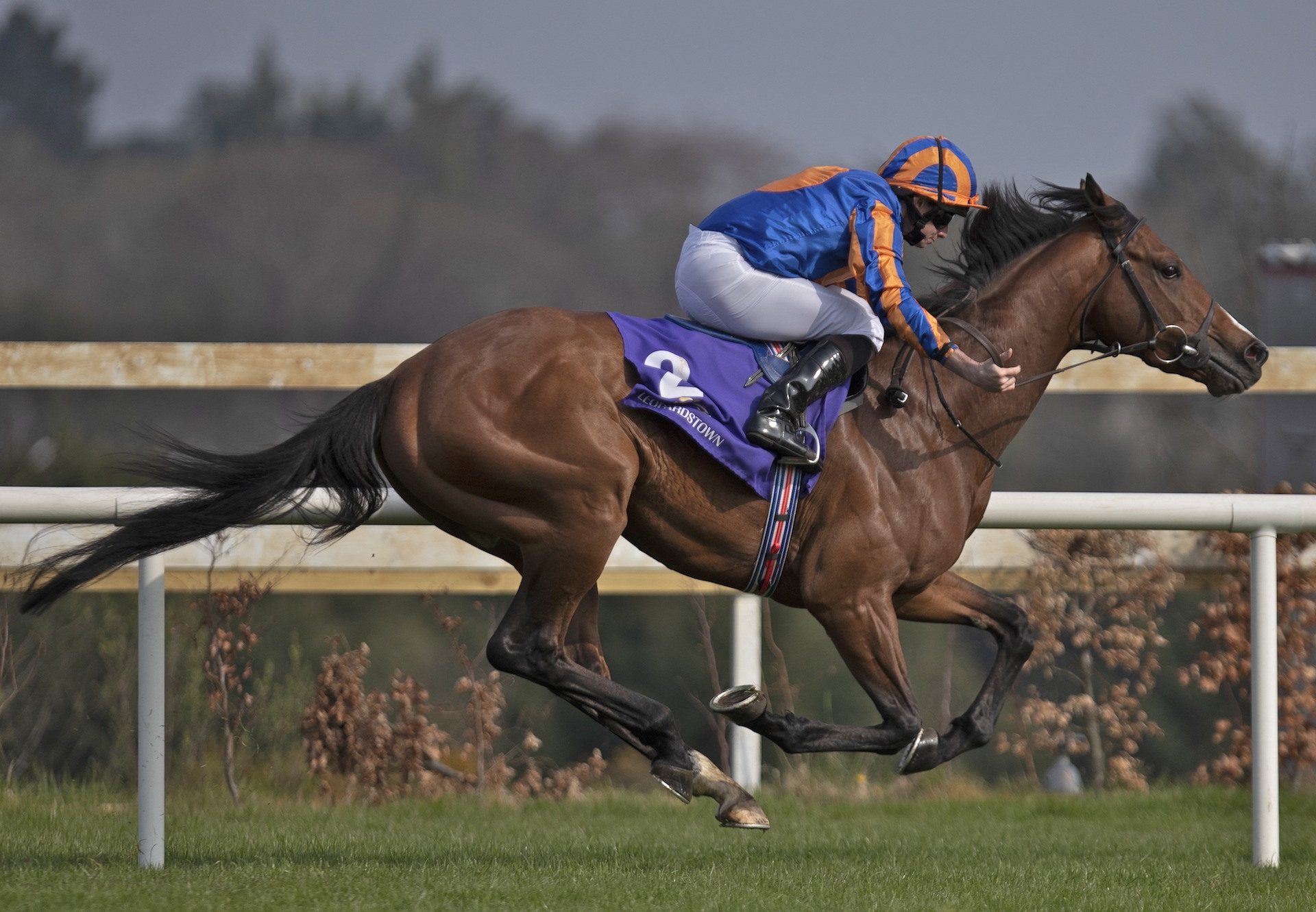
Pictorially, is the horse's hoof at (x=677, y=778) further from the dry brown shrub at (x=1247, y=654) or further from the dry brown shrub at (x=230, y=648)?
the dry brown shrub at (x=1247, y=654)

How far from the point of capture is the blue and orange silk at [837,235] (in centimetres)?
368

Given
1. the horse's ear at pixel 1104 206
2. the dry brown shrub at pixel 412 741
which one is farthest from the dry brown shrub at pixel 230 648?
the horse's ear at pixel 1104 206

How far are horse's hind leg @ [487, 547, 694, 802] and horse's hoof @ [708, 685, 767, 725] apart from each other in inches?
5.1

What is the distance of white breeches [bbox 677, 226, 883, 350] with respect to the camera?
3.69 m

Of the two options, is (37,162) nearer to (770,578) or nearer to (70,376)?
(70,376)

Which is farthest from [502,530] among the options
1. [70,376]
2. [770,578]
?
[70,376]

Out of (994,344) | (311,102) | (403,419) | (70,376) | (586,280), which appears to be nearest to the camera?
(403,419)

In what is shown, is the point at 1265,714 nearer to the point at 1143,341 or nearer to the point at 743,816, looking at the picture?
the point at 1143,341

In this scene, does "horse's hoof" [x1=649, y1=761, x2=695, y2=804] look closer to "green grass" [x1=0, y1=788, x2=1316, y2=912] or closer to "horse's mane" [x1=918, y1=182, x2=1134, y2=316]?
"green grass" [x1=0, y1=788, x2=1316, y2=912]

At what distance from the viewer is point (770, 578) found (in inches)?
146

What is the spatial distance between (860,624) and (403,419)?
1.17 m

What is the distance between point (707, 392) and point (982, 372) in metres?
0.71

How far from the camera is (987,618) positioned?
4016 millimetres

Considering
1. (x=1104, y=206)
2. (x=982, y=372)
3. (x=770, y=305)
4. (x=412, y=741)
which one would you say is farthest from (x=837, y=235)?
(x=412, y=741)
